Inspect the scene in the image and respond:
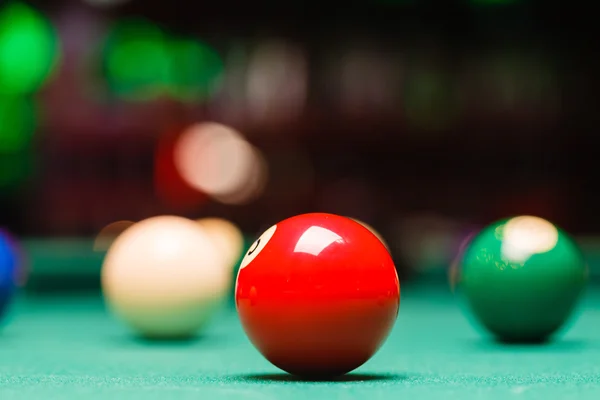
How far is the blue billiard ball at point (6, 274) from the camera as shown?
17.2 ft

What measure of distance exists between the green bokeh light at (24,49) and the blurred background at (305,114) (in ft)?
0.11

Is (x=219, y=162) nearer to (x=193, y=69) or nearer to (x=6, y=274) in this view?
(x=193, y=69)

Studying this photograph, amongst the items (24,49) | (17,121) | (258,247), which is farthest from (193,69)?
(258,247)

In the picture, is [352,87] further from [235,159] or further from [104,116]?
[104,116]

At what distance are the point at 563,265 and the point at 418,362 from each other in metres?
1.12

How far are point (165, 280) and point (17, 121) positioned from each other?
1162 cm

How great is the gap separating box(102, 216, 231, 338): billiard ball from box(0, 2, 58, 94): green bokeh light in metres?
10.4

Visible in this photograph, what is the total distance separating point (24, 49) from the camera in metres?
14.7

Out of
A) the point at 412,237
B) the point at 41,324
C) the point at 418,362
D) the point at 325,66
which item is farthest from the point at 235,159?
the point at 418,362

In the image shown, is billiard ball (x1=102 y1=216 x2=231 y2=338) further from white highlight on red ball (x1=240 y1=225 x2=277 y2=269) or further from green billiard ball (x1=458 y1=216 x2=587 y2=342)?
white highlight on red ball (x1=240 y1=225 x2=277 y2=269)

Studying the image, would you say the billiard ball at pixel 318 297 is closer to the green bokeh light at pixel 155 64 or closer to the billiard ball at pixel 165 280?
the billiard ball at pixel 165 280

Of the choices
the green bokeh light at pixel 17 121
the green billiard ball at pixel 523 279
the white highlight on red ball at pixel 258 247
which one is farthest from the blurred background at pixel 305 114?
the white highlight on red ball at pixel 258 247

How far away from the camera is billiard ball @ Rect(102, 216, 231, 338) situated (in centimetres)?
475

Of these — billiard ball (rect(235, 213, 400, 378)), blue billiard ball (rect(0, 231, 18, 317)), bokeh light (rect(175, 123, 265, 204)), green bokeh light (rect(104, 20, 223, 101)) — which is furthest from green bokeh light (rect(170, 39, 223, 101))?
billiard ball (rect(235, 213, 400, 378))
